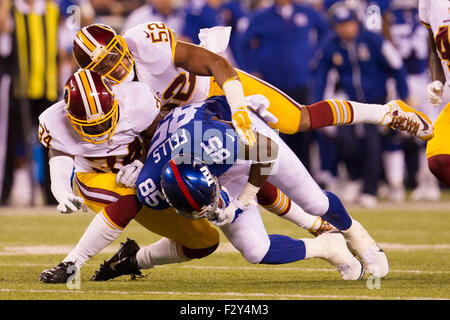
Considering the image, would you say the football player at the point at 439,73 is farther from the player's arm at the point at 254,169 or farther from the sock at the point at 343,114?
the player's arm at the point at 254,169

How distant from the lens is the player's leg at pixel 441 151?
5516mm

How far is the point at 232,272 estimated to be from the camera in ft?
19.1

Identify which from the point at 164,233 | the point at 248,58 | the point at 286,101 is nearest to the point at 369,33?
the point at 248,58

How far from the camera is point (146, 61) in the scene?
5523 mm

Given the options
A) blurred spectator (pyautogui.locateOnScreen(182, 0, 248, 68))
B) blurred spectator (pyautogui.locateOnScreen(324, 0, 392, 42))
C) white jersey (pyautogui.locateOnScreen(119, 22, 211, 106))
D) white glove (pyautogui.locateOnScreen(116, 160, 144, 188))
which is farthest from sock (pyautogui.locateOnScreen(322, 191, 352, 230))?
blurred spectator (pyautogui.locateOnScreen(182, 0, 248, 68))

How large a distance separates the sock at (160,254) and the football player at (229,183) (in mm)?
108

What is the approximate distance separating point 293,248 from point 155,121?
3.32 ft

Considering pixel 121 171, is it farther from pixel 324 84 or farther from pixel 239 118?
pixel 324 84

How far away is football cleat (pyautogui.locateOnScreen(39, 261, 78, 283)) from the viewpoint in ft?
16.7

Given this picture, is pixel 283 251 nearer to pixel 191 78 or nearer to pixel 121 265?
pixel 121 265

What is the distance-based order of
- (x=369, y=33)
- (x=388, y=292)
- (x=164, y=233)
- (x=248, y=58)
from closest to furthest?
(x=388, y=292) → (x=164, y=233) → (x=369, y=33) → (x=248, y=58)

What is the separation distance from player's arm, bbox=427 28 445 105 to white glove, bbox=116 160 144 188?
5.88 feet

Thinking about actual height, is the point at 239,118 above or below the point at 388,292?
above

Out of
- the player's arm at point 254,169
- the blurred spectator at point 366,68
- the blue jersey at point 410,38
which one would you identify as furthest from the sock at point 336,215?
the blue jersey at point 410,38
